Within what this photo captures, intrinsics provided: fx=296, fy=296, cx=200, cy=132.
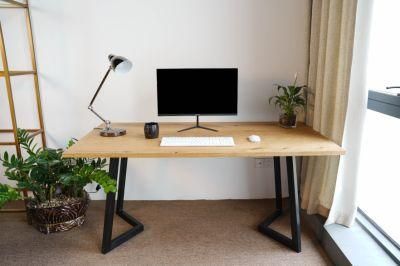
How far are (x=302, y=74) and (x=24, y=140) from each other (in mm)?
2238

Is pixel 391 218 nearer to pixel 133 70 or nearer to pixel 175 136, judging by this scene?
pixel 175 136

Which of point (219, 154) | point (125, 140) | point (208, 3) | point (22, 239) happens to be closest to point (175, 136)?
point (125, 140)

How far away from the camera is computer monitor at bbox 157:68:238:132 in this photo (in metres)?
2.10

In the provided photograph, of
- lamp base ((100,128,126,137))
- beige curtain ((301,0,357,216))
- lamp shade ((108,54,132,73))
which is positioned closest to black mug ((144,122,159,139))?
lamp base ((100,128,126,137))

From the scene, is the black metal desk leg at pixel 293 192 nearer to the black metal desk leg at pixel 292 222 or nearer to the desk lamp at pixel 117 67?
the black metal desk leg at pixel 292 222

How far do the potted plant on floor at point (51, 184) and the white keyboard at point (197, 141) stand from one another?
0.62 m

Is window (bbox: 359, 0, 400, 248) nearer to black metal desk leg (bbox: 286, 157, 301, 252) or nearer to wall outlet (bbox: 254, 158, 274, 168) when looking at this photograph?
black metal desk leg (bbox: 286, 157, 301, 252)

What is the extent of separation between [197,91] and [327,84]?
0.89 m

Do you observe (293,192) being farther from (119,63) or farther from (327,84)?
(119,63)

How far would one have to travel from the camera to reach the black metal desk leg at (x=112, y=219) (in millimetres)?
1888

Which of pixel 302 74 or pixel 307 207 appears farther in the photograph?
pixel 302 74

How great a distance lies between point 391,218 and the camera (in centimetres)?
179

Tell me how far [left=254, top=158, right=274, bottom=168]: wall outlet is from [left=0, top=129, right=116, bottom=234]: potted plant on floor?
51.9 inches

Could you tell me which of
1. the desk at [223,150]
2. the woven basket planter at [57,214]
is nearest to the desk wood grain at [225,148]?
the desk at [223,150]
